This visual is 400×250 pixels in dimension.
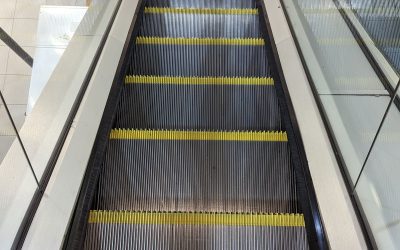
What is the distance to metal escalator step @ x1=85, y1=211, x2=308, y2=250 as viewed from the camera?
2064 mm

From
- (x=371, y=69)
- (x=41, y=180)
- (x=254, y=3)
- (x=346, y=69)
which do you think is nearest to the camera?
(x=41, y=180)

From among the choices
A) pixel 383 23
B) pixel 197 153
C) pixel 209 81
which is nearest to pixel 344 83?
pixel 383 23

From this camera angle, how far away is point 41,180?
2000 millimetres

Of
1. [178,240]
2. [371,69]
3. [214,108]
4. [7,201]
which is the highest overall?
[371,69]

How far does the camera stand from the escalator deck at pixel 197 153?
208cm

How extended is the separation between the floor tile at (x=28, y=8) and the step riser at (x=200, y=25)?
1.15 meters

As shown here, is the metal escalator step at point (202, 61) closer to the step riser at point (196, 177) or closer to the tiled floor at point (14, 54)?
the tiled floor at point (14, 54)

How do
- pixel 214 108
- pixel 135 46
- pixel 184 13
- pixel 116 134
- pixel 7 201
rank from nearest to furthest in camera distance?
1. pixel 7 201
2. pixel 116 134
3. pixel 214 108
4. pixel 135 46
5. pixel 184 13

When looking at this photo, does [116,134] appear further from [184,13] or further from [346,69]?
[184,13]

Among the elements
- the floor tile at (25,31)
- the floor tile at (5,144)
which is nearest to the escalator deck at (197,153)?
the floor tile at (5,144)

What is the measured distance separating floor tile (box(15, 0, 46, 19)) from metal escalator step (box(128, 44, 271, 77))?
4.00 feet

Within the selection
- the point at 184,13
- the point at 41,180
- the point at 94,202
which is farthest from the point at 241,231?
the point at 184,13

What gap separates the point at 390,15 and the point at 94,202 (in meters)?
1.93

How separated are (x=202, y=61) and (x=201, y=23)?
62 centimetres
